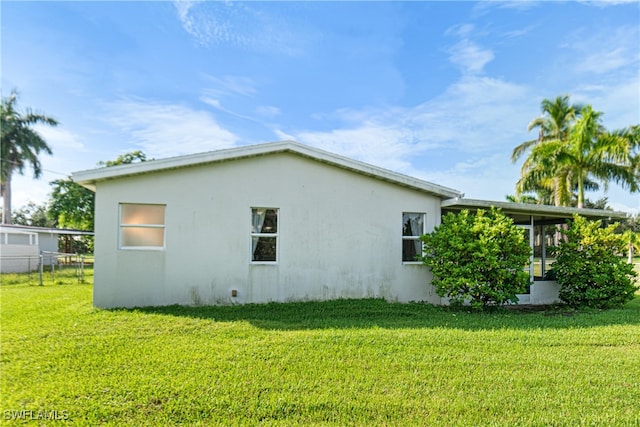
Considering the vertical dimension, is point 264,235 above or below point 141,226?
below

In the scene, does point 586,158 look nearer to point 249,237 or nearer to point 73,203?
point 249,237

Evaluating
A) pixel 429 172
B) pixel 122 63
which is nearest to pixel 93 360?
pixel 122 63

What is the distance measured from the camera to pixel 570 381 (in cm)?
424

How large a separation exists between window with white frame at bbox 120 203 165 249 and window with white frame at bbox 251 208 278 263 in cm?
216

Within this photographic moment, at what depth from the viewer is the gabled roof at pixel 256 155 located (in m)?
7.84

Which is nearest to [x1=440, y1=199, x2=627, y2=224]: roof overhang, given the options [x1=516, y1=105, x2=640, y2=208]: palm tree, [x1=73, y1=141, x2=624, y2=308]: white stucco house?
[x1=73, y1=141, x2=624, y2=308]: white stucco house

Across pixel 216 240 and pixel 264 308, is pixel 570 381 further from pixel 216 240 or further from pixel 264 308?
pixel 216 240

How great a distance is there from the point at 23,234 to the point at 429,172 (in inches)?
938

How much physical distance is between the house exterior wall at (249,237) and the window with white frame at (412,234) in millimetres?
173

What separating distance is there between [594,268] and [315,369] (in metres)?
8.89

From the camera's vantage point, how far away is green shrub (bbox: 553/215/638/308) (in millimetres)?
9234

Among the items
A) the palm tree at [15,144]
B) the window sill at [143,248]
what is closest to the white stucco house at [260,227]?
the window sill at [143,248]

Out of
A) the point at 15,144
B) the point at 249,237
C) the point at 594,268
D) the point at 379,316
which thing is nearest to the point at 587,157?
the point at 594,268

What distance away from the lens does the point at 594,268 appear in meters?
9.31
